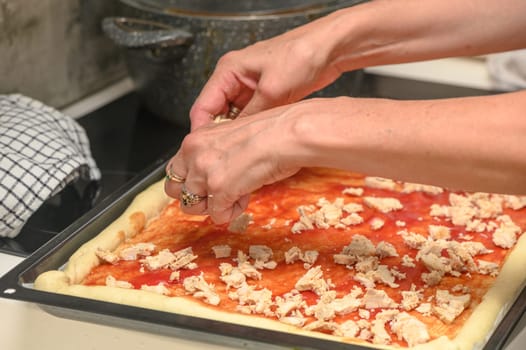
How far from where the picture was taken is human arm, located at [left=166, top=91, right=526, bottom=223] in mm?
995

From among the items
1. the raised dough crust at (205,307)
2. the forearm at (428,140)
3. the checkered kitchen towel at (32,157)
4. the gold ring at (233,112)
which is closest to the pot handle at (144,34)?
the checkered kitchen towel at (32,157)

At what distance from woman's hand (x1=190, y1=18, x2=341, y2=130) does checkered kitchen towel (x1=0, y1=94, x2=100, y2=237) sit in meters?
0.29

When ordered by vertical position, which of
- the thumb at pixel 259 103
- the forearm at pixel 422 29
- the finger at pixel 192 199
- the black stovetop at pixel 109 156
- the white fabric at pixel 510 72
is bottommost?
the black stovetop at pixel 109 156

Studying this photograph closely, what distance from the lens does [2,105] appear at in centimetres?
164

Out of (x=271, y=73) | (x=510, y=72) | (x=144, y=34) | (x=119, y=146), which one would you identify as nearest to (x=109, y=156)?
(x=119, y=146)

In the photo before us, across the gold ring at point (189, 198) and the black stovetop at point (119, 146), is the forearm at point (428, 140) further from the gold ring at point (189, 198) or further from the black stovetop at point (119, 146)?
the black stovetop at point (119, 146)

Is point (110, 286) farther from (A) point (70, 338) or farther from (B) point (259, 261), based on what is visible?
(B) point (259, 261)

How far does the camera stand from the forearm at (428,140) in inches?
38.9

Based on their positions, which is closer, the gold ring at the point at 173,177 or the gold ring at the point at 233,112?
the gold ring at the point at 173,177

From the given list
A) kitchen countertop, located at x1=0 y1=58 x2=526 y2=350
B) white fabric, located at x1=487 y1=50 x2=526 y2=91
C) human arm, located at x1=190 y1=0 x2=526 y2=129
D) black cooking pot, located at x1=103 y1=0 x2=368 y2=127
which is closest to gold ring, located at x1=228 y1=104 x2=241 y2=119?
human arm, located at x1=190 y1=0 x2=526 y2=129

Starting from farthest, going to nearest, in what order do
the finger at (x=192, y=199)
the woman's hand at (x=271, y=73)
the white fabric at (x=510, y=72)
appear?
1. the white fabric at (x=510, y=72)
2. the woman's hand at (x=271, y=73)
3. the finger at (x=192, y=199)

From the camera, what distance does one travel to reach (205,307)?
113 centimetres

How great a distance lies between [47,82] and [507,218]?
106 centimetres

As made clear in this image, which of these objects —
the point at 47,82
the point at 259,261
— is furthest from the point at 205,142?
the point at 47,82
